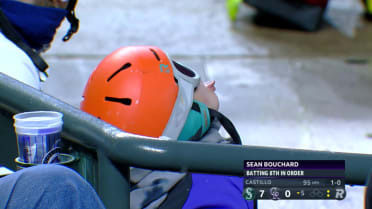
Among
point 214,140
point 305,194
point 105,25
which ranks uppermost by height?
point 305,194

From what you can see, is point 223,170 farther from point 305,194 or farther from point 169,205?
point 169,205

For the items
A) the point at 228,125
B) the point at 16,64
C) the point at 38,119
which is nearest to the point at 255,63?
the point at 228,125

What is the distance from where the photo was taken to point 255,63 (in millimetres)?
7395

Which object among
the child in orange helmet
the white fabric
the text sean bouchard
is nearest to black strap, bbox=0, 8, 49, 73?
the white fabric

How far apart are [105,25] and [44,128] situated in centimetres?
741

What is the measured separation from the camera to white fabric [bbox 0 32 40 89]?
237cm

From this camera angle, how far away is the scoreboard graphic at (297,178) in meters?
1.50

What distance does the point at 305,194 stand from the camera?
4.99 ft

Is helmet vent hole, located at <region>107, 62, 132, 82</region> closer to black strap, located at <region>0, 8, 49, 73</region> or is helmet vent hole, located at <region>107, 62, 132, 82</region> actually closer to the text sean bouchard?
black strap, located at <region>0, 8, 49, 73</region>

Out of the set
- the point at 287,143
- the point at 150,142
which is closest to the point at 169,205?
the point at 150,142

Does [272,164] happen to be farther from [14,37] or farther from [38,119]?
[14,37]

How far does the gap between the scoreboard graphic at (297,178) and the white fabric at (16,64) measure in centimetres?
130

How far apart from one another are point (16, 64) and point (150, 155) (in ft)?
3.82

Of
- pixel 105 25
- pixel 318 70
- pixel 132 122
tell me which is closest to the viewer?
pixel 132 122
